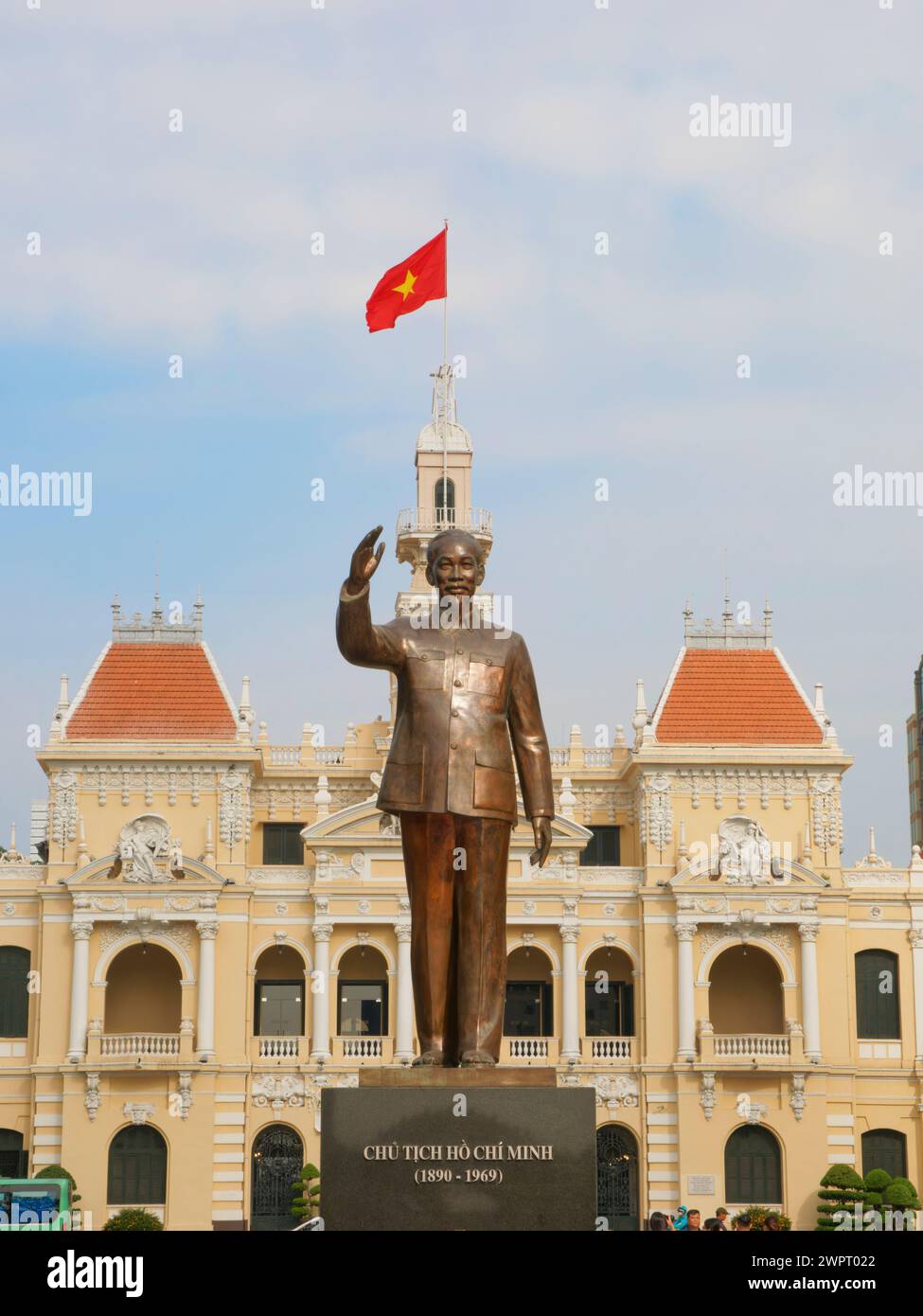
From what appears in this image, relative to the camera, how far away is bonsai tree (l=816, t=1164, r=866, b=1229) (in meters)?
44.9

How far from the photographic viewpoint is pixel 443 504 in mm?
57562

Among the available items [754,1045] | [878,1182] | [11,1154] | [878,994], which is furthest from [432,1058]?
[878,994]

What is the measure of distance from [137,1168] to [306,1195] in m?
5.15

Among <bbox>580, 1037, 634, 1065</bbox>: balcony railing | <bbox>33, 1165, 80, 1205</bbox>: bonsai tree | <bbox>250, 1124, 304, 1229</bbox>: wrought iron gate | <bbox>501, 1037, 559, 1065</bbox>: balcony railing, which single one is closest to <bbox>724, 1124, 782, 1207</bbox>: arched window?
<bbox>580, 1037, 634, 1065</bbox>: balcony railing

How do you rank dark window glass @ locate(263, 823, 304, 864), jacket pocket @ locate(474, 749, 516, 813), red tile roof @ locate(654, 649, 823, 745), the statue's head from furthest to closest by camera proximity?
dark window glass @ locate(263, 823, 304, 864) → red tile roof @ locate(654, 649, 823, 745) → the statue's head → jacket pocket @ locate(474, 749, 516, 813)

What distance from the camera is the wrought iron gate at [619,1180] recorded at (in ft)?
158

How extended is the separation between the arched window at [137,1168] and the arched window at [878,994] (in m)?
18.3

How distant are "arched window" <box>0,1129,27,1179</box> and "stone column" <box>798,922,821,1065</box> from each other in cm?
1998

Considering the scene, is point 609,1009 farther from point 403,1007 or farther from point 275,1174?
point 275,1174

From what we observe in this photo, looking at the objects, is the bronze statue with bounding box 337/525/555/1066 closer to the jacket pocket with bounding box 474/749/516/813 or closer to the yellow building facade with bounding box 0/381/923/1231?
the jacket pocket with bounding box 474/749/516/813

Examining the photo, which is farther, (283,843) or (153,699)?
(283,843)

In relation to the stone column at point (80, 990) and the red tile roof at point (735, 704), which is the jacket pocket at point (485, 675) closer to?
the stone column at point (80, 990)

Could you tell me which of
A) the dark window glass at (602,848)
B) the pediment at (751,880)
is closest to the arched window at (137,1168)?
the dark window glass at (602,848)
